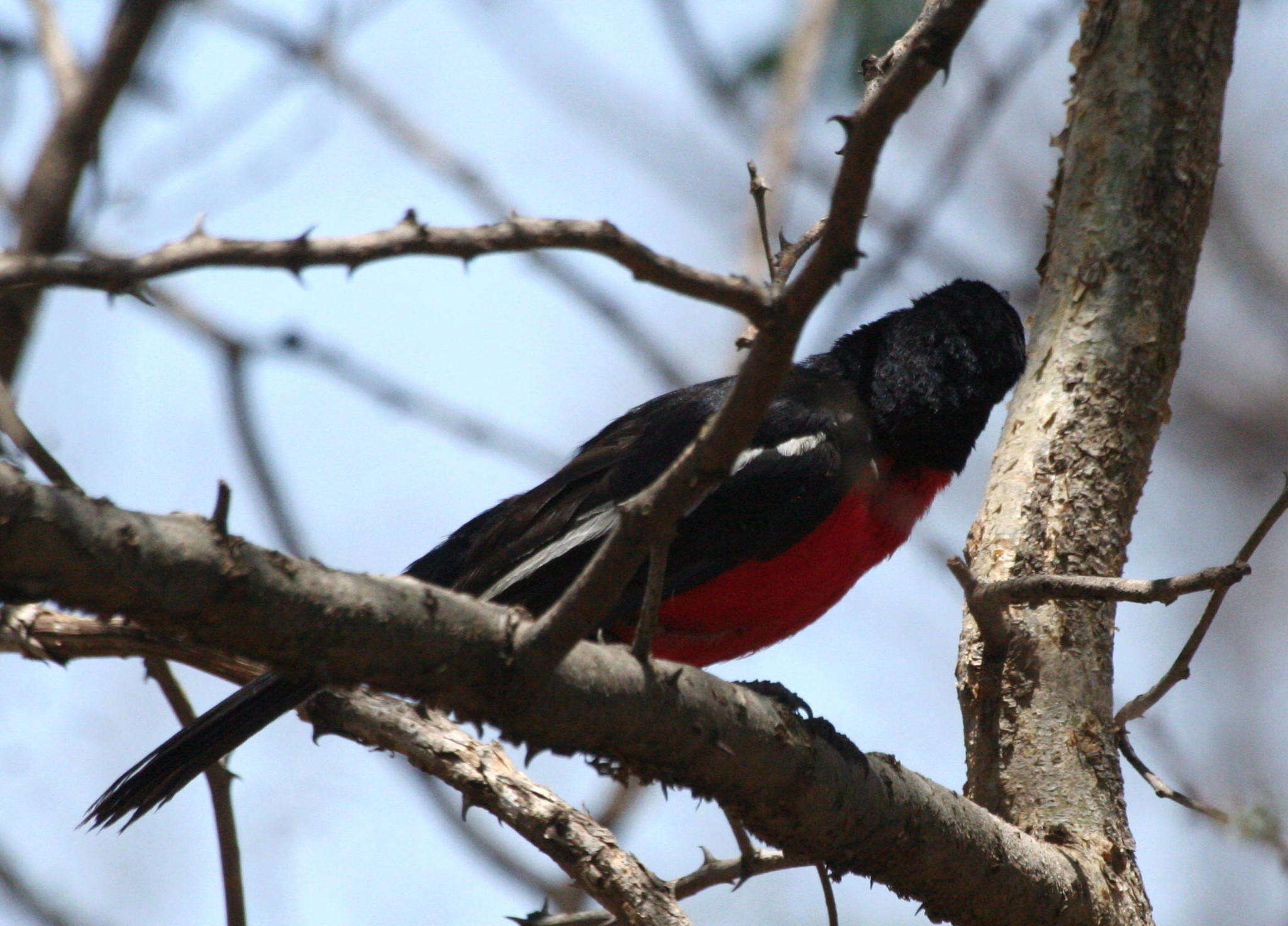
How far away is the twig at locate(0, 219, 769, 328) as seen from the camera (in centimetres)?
160

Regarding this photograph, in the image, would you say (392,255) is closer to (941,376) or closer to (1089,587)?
(1089,587)

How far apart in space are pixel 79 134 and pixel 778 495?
115 inches

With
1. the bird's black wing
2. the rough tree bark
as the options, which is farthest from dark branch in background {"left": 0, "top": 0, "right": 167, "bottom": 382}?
the rough tree bark

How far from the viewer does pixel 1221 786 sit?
609cm

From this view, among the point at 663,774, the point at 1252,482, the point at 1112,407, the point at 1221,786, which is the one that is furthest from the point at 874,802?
the point at 1252,482

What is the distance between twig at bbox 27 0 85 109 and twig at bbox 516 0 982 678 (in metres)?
3.94

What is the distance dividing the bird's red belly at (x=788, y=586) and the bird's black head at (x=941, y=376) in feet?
0.56

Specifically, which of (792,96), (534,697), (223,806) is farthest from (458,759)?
(792,96)

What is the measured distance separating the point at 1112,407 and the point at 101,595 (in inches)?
117

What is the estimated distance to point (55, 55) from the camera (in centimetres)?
555

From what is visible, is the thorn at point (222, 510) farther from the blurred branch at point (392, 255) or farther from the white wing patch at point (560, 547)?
the white wing patch at point (560, 547)

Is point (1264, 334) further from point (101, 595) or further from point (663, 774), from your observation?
point (101, 595)

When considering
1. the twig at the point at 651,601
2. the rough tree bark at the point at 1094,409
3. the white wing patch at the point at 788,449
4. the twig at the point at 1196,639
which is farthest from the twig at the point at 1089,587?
the white wing patch at the point at 788,449

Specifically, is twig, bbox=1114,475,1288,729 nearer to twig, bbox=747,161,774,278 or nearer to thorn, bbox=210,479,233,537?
twig, bbox=747,161,774,278
